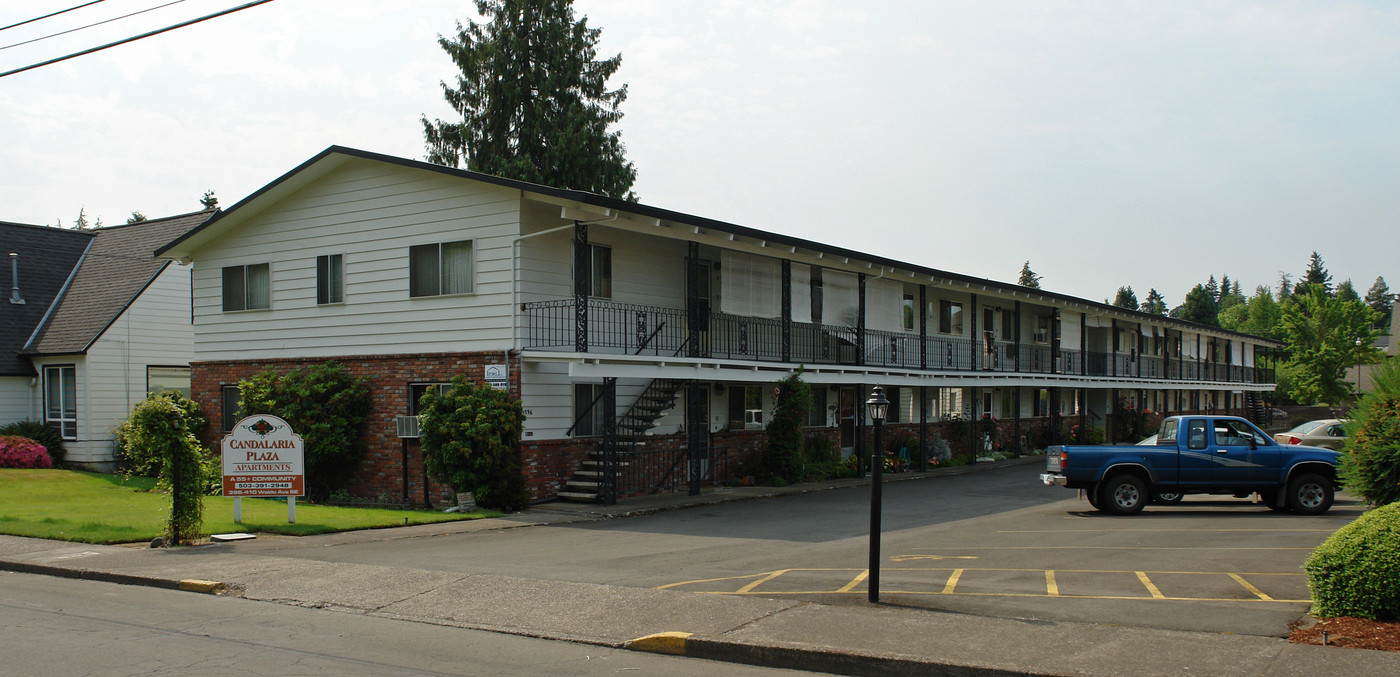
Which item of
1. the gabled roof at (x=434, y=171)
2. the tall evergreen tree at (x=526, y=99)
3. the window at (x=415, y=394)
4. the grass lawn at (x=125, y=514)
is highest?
the tall evergreen tree at (x=526, y=99)

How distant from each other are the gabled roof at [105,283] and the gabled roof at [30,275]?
361 millimetres

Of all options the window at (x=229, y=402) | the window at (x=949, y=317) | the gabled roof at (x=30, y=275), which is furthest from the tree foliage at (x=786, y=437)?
the gabled roof at (x=30, y=275)

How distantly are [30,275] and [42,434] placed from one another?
6.60m

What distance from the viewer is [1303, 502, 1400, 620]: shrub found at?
344 inches

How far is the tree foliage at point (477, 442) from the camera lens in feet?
63.7

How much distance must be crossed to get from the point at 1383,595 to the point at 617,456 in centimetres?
1446

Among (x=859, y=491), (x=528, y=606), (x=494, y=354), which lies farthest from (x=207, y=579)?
(x=859, y=491)

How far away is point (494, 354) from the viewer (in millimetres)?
20641

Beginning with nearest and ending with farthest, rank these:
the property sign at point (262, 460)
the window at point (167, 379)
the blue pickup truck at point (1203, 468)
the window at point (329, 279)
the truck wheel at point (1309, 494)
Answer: the property sign at point (262, 460), the truck wheel at point (1309, 494), the blue pickup truck at point (1203, 468), the window at point (329, 279), the window at point (167, 379)

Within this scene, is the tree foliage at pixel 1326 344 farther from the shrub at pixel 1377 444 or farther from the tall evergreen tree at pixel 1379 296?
the tall evergreen tree at pixel 1379 296

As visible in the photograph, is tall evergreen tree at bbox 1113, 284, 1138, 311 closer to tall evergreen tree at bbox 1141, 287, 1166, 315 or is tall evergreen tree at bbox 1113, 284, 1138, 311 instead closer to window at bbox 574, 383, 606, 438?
tall evergreen tree at bbox 1141, 287, 1166, 315

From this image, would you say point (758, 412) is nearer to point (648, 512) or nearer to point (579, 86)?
point (648, 512)

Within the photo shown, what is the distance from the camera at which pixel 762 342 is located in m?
26.0

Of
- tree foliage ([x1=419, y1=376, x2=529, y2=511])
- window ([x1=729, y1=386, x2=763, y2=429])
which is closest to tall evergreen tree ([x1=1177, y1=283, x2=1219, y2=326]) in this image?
window ([x1=729, y1=386, x2=763, y2=429])
